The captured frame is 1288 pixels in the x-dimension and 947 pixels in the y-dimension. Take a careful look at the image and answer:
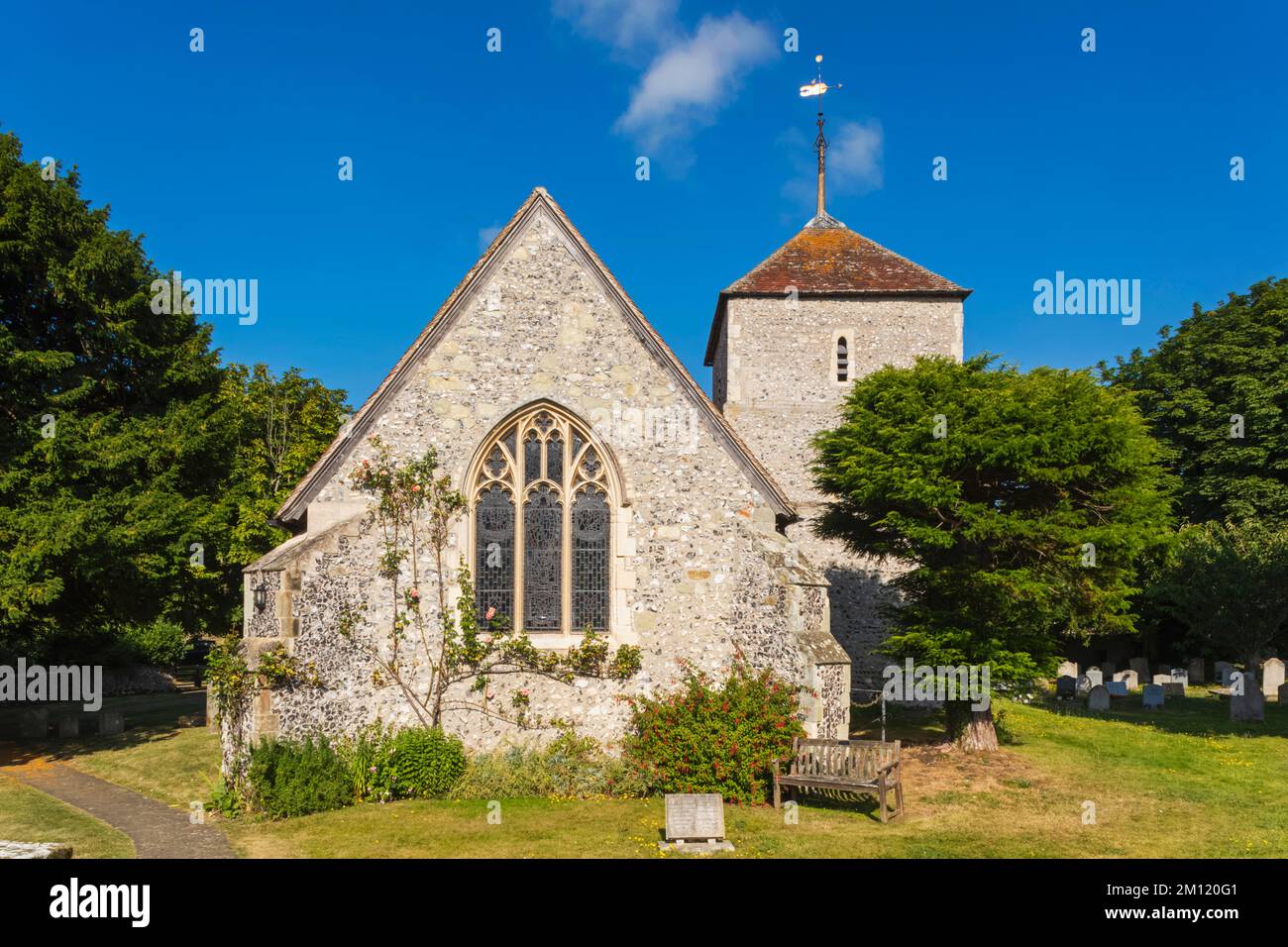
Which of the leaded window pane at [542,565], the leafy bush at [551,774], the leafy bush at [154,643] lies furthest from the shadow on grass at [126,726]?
the leaded window pane at [542,565]

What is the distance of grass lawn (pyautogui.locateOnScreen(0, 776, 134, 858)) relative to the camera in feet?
34.0

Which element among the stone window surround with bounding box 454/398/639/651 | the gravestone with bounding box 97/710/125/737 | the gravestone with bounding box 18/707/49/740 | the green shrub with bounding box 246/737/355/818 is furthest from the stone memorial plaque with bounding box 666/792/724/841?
the gravestone with bounding box 18/707/49/740

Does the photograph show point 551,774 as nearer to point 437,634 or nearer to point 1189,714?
point 437,634

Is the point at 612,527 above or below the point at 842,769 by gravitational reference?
above

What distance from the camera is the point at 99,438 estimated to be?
1564 cm

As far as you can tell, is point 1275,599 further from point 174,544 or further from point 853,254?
point 174,544

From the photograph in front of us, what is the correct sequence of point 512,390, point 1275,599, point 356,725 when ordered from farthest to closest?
point 1275,599
point 512,390
point 356,725

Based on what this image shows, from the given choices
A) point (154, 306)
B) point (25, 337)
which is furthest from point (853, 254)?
point (25, 337)

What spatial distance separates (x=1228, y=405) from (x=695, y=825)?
3306 cm

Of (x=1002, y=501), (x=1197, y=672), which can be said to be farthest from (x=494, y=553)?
(x=1197, y=672)

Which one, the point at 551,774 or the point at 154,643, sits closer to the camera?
the point at 551,774

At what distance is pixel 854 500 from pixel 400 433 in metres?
9.78

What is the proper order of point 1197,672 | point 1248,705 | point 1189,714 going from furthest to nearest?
point 1197,672
point 1189,714
point 1248,705

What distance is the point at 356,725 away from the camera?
1267 centimetres
